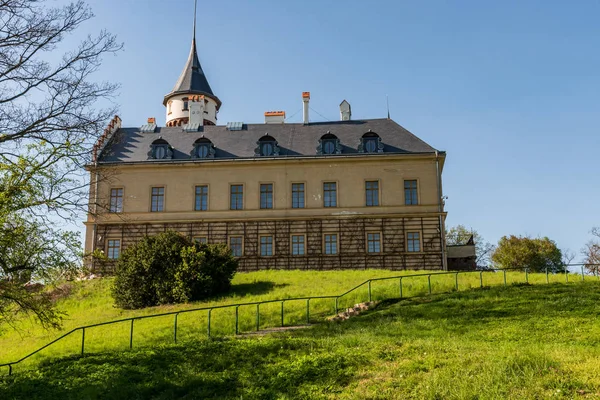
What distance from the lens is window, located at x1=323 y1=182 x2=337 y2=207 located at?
38562 millimetres

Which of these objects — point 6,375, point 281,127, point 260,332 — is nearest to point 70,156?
point 6,375

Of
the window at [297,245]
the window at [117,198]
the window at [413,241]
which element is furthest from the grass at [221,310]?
the window at [117,198]

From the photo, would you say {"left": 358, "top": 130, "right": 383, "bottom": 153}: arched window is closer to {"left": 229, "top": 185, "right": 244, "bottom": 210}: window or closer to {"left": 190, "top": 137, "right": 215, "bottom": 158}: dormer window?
{"left": 229, "top": 185, "right": 244, "bottom": 210}: window

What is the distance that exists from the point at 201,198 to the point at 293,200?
5.79 metres

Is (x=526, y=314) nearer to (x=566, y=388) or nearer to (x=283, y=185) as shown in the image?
(x=566, y=388)

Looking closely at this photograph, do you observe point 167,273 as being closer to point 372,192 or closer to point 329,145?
point 372,192

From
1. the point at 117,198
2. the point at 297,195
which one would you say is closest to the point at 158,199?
the point at 117,198

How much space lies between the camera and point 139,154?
40.7 metres

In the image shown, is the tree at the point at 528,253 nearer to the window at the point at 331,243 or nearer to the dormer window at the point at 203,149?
the window at the point at 331,243

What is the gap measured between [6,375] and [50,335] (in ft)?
25.3

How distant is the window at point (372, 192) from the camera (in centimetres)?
3825

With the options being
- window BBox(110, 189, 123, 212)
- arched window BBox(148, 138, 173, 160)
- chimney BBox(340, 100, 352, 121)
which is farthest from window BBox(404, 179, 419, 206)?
window BBox(110, 189, 123, 212)

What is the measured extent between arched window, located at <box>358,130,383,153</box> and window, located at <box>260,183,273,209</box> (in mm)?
6081

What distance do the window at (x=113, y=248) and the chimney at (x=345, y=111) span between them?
1717 cm
